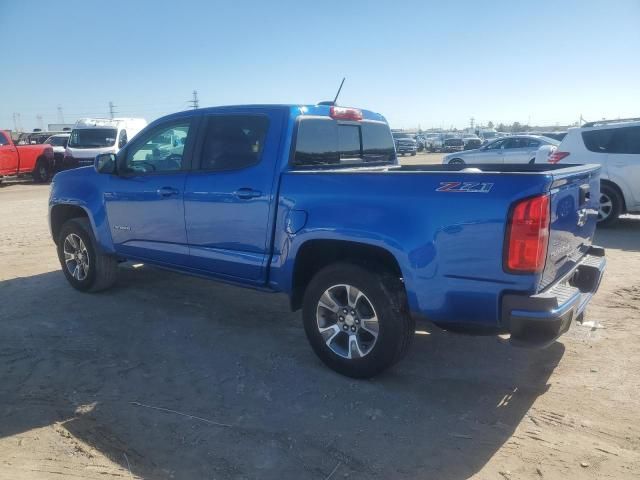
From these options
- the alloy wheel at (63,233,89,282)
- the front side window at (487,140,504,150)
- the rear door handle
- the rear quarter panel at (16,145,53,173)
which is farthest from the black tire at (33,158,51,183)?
the rear door handle

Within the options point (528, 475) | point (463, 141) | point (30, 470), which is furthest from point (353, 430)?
point (463, 141)

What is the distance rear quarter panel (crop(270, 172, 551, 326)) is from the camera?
2990mm

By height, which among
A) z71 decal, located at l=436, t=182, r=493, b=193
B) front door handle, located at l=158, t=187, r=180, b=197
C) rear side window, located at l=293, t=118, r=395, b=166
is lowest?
front door handle, located at l=158, t=187, r=180, b=197

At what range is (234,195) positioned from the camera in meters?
4.23

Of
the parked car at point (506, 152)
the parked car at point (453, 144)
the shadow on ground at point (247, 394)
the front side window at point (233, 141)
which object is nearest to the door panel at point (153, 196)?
the front side window at point (233, 141)

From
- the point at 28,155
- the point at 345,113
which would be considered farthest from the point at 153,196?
the point at 28,155

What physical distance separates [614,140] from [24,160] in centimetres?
1808

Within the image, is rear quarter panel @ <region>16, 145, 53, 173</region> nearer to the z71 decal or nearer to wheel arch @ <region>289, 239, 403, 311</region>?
wheel arch @ <region>289, 239, 403, 311</region>

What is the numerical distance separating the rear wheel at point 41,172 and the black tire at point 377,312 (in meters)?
19.1

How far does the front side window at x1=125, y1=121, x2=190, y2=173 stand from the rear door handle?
33.6 inches

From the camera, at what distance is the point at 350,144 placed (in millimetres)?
4875

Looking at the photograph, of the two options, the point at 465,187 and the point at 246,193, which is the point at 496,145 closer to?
the point at 246,193

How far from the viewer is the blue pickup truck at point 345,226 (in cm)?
302

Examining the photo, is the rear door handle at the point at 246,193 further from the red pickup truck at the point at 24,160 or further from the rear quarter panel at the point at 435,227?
the red pickup truck at the point at 24,160
